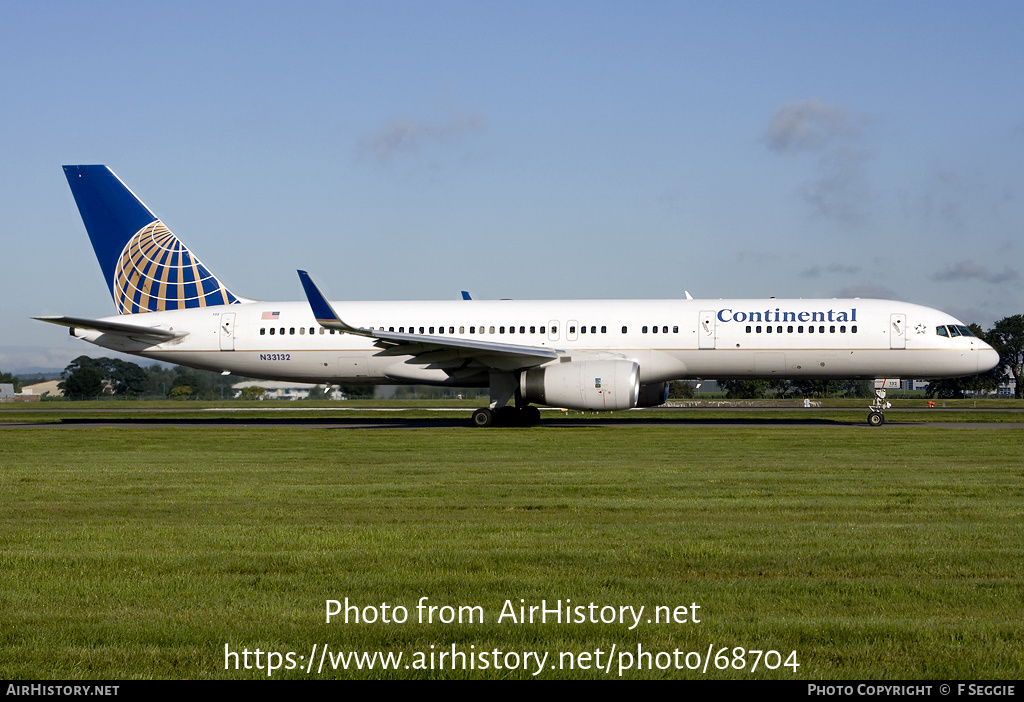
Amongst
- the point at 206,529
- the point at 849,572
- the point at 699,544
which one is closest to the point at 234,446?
the point at 206,529

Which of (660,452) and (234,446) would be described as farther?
(234,446)

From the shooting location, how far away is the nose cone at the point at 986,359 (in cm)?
3108

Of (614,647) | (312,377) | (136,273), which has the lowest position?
(614,647)

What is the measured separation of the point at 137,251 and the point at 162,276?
1246mm

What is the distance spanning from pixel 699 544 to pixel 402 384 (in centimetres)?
2500

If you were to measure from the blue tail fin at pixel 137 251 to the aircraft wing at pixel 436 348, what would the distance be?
341 inches

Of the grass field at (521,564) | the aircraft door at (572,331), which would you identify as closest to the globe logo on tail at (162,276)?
the aircraft door at (572,331)

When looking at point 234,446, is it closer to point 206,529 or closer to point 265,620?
point 206,529

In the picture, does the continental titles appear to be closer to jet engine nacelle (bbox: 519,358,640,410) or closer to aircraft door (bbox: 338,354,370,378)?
jet engine nacelle (bbox: 519,358,640,410)

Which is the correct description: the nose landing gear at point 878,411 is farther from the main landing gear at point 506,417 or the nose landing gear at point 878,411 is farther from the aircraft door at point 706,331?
the main landing gear at point 506,417

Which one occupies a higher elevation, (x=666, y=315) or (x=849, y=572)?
(x=666, y=315)

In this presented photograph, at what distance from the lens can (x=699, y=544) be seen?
30.2ft

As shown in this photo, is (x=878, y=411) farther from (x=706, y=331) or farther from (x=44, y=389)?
(x=44, y=389)

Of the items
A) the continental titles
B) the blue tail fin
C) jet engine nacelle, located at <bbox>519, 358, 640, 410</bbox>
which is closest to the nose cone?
the continental titles
